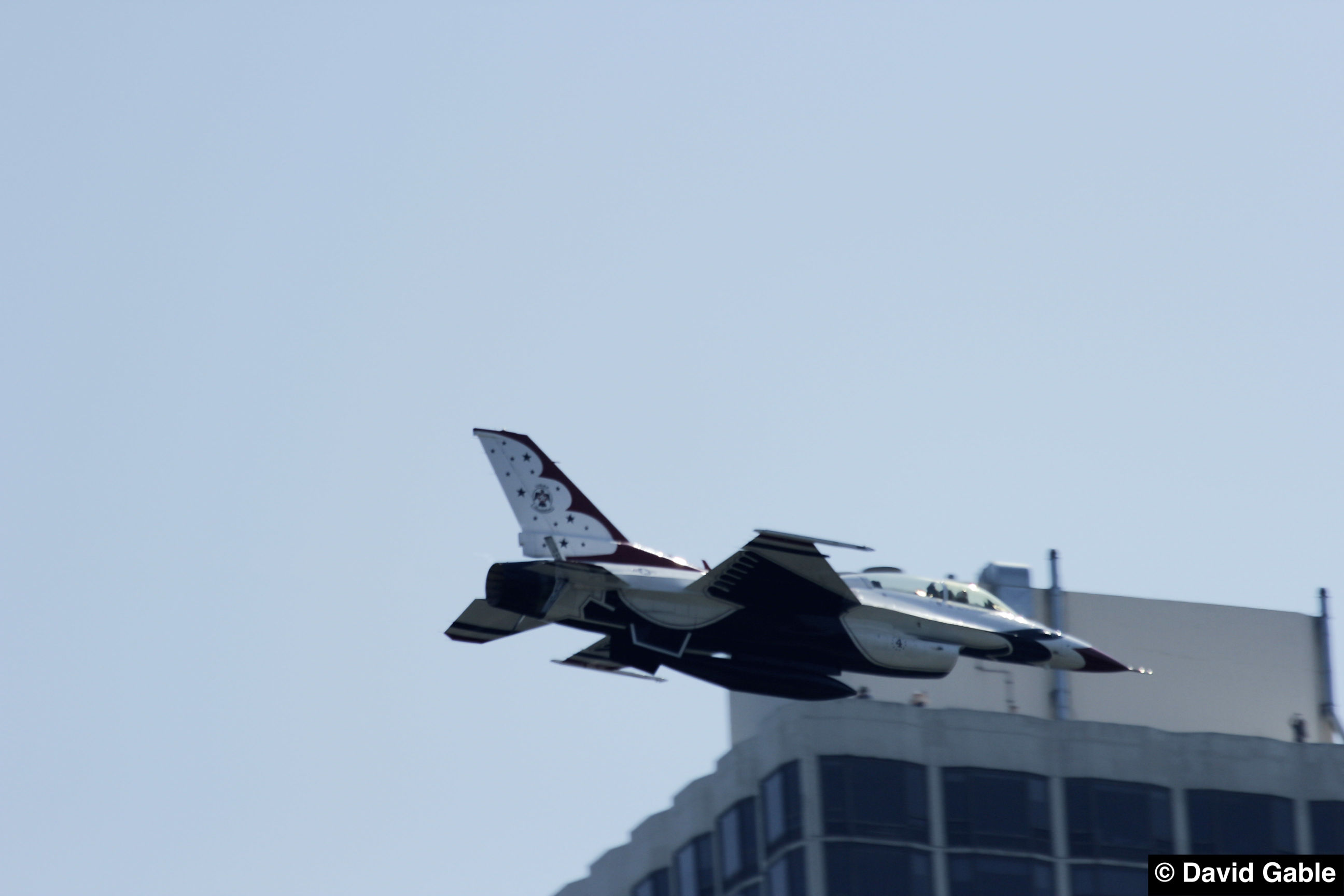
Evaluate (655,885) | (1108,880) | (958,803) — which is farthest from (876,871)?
(655,885)

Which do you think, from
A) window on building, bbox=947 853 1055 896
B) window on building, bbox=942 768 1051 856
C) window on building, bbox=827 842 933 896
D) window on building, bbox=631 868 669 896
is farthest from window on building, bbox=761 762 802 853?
window on building, bbox=631 868 669 896

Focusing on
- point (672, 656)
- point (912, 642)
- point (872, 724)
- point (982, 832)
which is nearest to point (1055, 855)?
point (982, 832)

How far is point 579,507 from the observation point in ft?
177

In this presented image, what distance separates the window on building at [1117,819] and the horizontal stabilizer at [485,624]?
1726cm

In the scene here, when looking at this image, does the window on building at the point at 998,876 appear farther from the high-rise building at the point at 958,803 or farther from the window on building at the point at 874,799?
the window on building at the point at 874,799

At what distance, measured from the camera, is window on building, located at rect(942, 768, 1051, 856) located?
59.4 metres

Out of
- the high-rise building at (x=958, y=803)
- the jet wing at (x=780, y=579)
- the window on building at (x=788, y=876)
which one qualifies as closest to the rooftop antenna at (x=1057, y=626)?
the high-rise building at (x=958, y=803)

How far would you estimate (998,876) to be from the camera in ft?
193

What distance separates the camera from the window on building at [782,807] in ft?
192

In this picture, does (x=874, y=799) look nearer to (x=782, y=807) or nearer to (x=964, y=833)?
(x=782, y=807)

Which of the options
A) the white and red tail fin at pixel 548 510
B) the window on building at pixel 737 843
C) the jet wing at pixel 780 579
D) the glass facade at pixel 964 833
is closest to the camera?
the jet wing at pixel 780 579

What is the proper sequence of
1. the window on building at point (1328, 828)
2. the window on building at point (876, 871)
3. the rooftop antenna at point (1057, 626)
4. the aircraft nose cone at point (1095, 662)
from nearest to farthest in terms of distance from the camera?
the aircraft nose cone at point (1095, 662), the window on building at point (876, 871), the window on building at point (1328, 828), the rooftop antenna at point (1057, 626)

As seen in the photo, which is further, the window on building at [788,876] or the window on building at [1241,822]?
the window on building at [1241,822]

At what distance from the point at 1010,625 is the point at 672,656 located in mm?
8890
